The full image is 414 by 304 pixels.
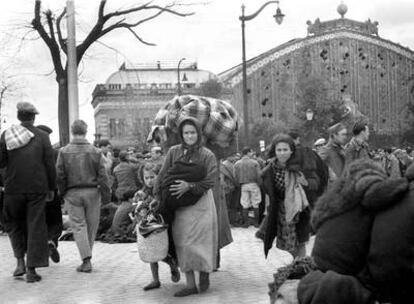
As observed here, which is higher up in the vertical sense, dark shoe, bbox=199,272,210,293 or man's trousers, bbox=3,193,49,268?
man's trousers, bbox=3,193,49,268

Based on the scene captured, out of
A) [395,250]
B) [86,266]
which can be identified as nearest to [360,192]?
[395,250]

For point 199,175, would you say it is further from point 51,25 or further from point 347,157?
point 51,25

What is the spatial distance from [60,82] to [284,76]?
70.5m

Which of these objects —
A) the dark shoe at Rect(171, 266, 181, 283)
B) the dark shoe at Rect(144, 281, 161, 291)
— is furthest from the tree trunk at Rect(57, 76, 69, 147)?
the dark shoe at Rect(144, 281, 161, 291)

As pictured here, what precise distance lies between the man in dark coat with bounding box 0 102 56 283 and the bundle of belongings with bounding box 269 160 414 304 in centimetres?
626

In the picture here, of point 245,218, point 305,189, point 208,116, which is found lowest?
point 245,218

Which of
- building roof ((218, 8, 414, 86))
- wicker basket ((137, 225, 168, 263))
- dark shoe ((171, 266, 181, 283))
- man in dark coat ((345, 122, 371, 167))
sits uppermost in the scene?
building roof ((218, 8, 414, 86))

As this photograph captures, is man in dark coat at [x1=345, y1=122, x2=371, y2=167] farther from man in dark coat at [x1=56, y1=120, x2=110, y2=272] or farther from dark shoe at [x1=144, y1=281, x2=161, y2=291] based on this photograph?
man in dark coat at [x1=56, y1=120, x2=110, y2=272]

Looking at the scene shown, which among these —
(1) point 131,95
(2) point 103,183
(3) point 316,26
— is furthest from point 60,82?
(3) point 316,26

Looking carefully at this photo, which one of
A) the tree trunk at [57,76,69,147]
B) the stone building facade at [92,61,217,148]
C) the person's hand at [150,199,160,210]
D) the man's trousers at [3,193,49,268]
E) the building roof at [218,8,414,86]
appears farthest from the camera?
the building roof at [218,8,414,86]

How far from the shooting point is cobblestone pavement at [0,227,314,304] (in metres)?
8.05

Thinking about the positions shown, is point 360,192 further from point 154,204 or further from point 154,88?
point 154,88

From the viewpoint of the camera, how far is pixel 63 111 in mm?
19500

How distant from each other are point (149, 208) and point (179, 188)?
0.58 meters
